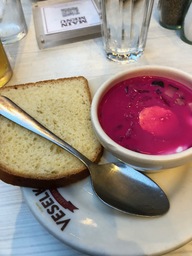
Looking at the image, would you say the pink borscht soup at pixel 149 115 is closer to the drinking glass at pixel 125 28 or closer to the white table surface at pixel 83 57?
the white table surface at pixel 83 57

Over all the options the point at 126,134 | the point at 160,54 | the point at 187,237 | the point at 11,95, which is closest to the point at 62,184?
the point at 126,134

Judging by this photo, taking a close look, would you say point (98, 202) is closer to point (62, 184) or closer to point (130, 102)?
point (62, 184)

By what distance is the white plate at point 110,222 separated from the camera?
24.1 inches

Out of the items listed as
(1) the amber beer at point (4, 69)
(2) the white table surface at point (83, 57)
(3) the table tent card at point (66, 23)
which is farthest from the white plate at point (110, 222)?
(3) the table tent card at point (66, 23)

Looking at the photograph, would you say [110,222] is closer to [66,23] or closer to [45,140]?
[45,140]

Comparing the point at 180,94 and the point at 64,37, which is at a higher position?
the point at 180,94

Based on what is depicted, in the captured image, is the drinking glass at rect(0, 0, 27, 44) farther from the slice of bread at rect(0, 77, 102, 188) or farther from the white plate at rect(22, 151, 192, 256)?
the white plate at rect(22, 151, 192, 256)

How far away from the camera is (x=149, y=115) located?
0.77 meters

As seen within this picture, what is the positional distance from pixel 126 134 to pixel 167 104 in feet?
0.51

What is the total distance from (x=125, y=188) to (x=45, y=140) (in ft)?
0.94

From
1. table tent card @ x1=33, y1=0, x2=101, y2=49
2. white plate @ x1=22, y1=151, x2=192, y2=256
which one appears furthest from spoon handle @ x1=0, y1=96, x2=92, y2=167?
table tent card @ x1=33, y1=0, x2=101, y2=49

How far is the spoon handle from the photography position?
2.64 feet

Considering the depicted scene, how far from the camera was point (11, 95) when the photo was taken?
102cm

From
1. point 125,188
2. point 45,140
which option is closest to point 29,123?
point 45,140
